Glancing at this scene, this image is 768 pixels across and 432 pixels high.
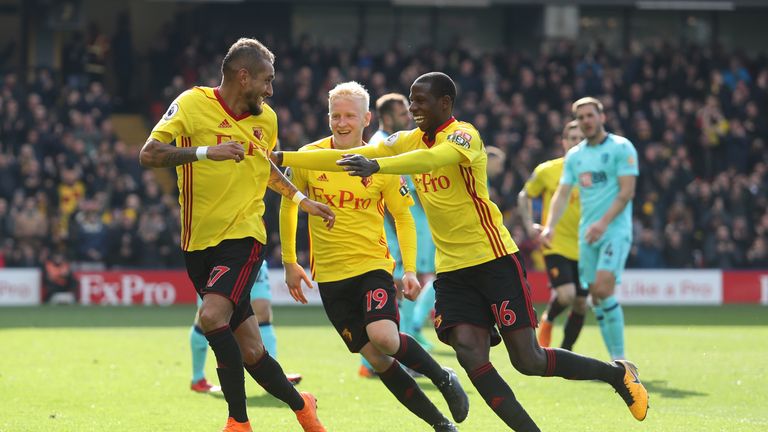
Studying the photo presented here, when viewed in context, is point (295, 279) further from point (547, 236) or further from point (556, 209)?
point (556, 209)

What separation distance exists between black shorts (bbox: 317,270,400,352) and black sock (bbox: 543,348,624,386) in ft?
3.48

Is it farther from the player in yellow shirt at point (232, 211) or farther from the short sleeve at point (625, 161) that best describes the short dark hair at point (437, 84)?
the short sleeve at point (625, 161)

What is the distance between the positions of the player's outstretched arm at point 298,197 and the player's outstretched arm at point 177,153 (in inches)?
25.8

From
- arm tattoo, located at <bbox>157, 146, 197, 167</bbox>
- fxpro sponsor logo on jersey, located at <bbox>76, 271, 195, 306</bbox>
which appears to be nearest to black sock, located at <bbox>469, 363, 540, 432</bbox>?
arm tattoo, located at <bbox>157, 146, 197, 167</bbox>

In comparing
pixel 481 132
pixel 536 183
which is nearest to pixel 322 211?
pixel 536 183

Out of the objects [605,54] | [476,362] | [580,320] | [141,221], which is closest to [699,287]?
[605,54]

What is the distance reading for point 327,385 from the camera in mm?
10656

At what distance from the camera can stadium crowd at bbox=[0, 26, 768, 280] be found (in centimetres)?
2302

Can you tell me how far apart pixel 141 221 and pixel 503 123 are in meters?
8.00

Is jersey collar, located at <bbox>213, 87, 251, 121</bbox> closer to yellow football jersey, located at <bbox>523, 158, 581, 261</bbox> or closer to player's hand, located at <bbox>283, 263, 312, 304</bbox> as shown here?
player's hand, located at <bbox>283, 263, 312, 304</bbox>

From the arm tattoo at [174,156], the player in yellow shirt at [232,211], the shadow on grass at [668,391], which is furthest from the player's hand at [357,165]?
the shadow on grass at [668,391]

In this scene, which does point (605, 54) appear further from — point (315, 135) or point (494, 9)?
point (315, 135)

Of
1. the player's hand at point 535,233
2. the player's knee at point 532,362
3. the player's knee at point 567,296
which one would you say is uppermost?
the player's hand at point 535,233

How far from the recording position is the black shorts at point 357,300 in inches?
303
